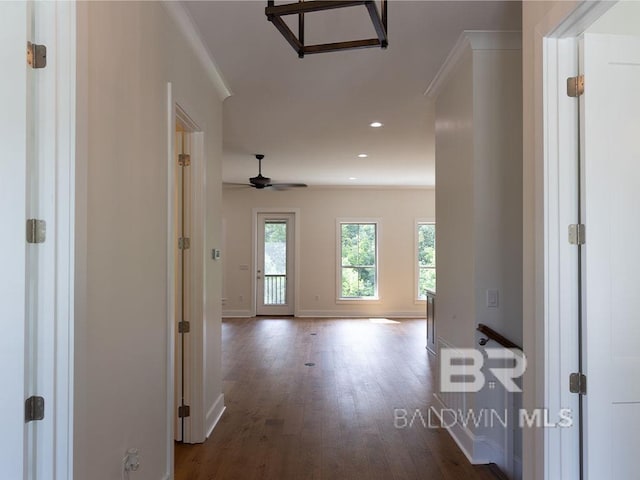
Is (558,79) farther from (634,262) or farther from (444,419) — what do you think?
(444,419)

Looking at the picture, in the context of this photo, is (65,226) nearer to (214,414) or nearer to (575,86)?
(575,86)

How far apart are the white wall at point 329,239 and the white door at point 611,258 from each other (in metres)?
7.26

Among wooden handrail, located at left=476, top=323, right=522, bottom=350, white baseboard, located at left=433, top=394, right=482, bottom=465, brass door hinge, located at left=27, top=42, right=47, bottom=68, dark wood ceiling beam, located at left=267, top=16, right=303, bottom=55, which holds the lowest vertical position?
white baseboard, located at left=433, top=394, right=482, bottom=465

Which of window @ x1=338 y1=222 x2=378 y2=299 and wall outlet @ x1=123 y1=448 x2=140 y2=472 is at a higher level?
window @ x1=338 y1=222 x2=378 y2=299

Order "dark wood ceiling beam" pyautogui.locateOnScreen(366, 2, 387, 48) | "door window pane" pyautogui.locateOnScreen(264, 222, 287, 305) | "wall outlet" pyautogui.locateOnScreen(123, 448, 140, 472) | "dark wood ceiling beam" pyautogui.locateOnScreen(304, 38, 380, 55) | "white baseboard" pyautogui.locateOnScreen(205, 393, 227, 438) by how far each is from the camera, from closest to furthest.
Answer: "dark wood ceiling beam" pyautogui.locateOnScreen(366, 2, 387, 48) → "dark wood ceiling beam" pyautogui.locateOnScreen(304, 38, 380, 55) → "wall outlet" pyautogui.locateOnScreen(123, 448, 140, 472) → "white baseboard" pyautogui.locateOnScreen(205, 393, 227, 438) → "door window pane" pyautogui.locateOnScreen(264, 222, 287, 305)

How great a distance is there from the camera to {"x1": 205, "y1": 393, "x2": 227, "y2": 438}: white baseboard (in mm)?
3058

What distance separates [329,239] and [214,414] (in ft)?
19.2

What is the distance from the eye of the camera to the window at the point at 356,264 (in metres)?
8.88

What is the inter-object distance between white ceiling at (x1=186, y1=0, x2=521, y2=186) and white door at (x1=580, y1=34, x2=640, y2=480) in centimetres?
109

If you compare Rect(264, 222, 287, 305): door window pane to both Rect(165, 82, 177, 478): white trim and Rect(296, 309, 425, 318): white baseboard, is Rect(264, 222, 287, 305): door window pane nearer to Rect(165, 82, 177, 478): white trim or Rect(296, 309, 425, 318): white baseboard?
Rect(296, 309, 425, 318): white baseboard

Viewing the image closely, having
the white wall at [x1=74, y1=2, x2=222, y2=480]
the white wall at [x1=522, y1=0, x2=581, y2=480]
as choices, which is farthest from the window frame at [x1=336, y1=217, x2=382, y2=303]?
the white wall at [x1=522, y1=0, x2=581, y2=480]

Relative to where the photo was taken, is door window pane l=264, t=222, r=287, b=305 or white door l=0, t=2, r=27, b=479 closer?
white door l=0, t=2, r=27, b=479

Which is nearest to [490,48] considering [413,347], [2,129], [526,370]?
[526,370]

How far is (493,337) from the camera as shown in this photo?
2506 millimetres
